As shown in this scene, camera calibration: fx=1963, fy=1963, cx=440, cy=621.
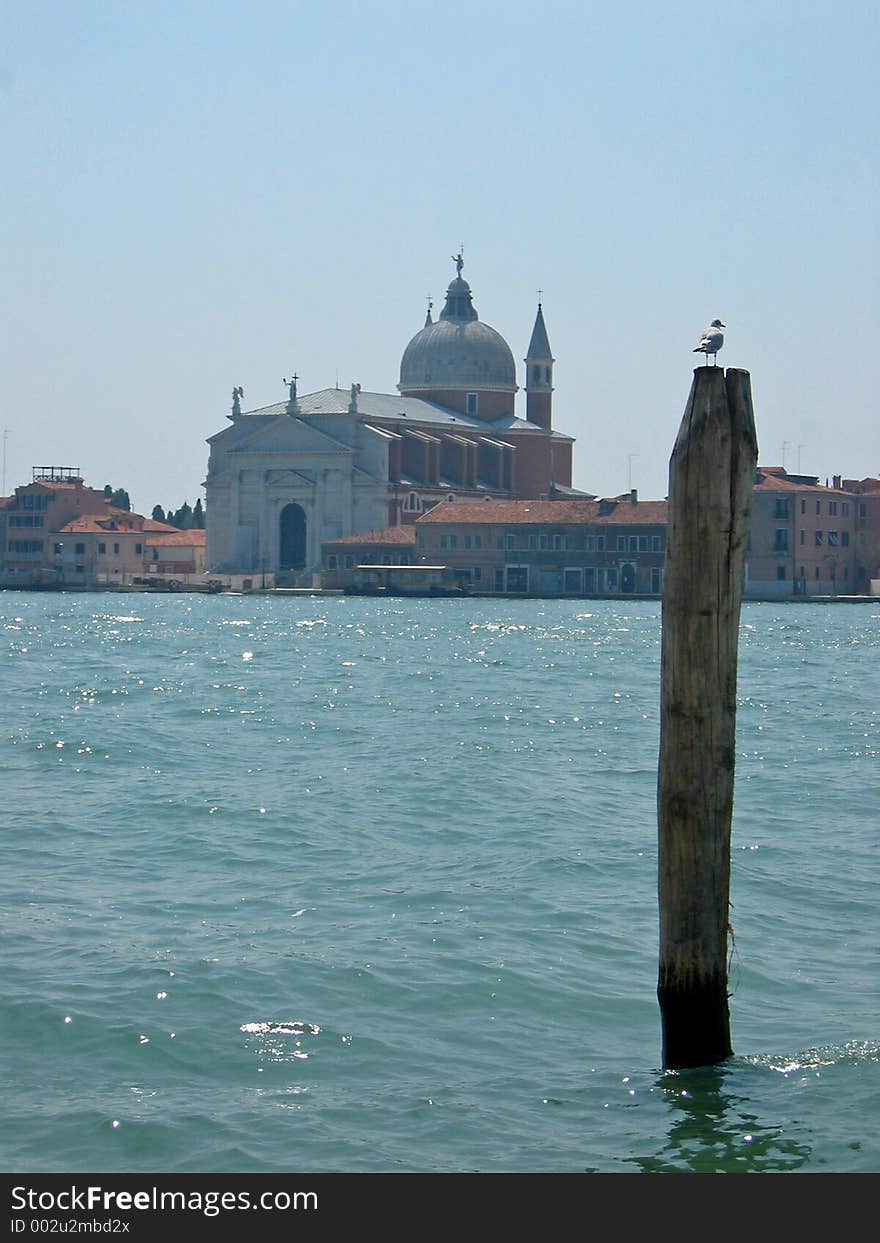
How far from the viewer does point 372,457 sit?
6238 cm

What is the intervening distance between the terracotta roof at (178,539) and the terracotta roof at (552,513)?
1342cm

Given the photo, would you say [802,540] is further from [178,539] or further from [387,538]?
[178,539]

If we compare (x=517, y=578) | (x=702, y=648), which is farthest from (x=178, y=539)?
(x=702, y=648)

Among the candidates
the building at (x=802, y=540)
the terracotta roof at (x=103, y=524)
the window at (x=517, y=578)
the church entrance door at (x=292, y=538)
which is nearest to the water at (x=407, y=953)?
the building at (x=802, y=540)

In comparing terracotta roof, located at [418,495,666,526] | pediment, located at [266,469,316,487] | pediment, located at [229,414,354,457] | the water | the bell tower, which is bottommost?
the water

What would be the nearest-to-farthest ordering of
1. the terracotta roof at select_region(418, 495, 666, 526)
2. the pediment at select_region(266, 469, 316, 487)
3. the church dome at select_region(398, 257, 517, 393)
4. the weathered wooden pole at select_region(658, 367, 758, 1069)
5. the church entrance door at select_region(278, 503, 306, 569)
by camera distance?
the weathered wooden pole at select_region(658, 367, 758, 1069) < the terracotta roof at select_region(418, 495, 666, 526) < the pediment at select_region(266, 469, 316, 487) < the church entrance door at select_region(278, 503, 306, 569) < the church dome at select_region(398, 257, 517, 393)

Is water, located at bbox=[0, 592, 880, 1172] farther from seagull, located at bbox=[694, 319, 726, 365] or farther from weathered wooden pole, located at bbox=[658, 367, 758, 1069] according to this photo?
seagull, located at bbox=[694, 319, 726, 365]

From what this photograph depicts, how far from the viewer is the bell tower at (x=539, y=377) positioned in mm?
72312

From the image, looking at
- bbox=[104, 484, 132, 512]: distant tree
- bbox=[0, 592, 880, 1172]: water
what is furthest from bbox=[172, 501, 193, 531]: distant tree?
bbox=[0, 592, 880, 1172]: water

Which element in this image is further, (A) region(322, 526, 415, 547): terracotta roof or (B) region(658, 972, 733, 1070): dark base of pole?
(A) region(322, 526, 415, 547): terracotta roof

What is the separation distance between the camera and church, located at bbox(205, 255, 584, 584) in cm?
6259

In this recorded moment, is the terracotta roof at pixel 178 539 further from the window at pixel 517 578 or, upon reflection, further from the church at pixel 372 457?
the window at pixel 517 578

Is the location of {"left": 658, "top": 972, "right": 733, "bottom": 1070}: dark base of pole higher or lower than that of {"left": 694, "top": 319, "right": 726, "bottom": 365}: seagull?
lower

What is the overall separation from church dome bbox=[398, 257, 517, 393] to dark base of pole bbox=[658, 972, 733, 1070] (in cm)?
6493
